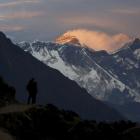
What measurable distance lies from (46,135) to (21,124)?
1567 millimetres

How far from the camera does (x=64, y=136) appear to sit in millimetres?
42719

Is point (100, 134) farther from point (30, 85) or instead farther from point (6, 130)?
point (30, 85)

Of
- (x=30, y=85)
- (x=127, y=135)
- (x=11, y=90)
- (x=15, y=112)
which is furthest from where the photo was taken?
(x=11, y=90)

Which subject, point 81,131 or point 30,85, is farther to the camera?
point 30,85

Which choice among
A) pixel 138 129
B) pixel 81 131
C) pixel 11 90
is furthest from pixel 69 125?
pixel 11 90

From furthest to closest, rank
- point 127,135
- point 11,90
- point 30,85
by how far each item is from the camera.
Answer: point 11,90
point 30,85
point 127,135

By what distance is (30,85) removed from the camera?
182 feet

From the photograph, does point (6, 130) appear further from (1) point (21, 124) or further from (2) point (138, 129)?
(2) point (138, 129)

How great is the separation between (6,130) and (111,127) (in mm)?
6446

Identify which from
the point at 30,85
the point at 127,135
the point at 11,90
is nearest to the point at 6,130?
the point at 127,135

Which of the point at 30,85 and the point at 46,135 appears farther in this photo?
the point at 30,85

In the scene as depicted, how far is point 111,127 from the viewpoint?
45.1m

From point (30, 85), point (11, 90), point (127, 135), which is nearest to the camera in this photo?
point (127, 135)

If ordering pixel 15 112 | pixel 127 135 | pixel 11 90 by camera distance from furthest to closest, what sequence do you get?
pixel 11 90 → pixel 15 112 → pixel 127 135
